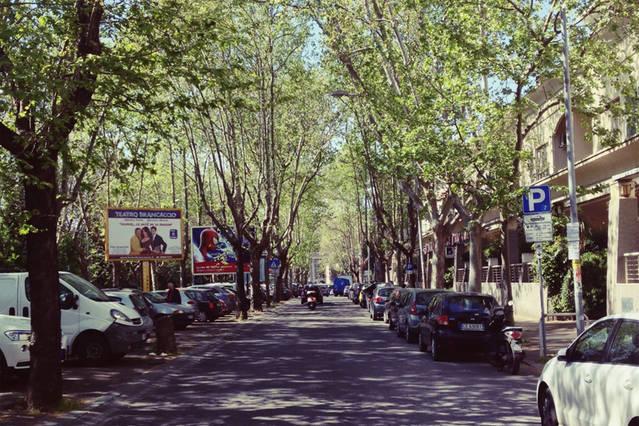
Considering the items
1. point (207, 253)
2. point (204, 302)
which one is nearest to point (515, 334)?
point (204, 302)

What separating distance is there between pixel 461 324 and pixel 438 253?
16.2 m

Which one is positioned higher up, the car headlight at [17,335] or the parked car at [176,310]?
the car headlight at [17,335]

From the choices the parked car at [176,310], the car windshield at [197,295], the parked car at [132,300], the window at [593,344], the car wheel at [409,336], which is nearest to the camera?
the window at [593,344]

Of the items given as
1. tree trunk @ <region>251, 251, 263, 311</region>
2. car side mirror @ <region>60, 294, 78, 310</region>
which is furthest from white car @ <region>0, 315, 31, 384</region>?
tree trunk @ <region>251, 251, 263, 311</region>

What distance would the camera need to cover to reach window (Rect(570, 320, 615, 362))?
23.1ft

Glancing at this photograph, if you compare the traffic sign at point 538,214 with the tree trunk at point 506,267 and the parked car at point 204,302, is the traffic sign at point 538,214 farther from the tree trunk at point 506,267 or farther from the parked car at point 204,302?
the parked car at point 204,302

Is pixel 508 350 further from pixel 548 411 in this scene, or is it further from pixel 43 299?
pixel 43 299

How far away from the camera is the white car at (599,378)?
623cm

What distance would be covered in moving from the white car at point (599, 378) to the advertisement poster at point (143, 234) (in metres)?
26.6

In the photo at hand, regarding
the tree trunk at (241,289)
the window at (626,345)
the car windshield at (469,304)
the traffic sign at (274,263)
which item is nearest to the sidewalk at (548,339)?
the car windshield at (469,304)

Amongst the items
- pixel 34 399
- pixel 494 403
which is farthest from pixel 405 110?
pixel 34 399

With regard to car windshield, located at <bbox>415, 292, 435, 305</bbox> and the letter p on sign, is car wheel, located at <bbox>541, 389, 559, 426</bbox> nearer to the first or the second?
the letter p on sign

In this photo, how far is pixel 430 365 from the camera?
1599cm

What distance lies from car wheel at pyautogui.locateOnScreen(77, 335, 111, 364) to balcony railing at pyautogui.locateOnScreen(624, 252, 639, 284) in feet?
47.3
